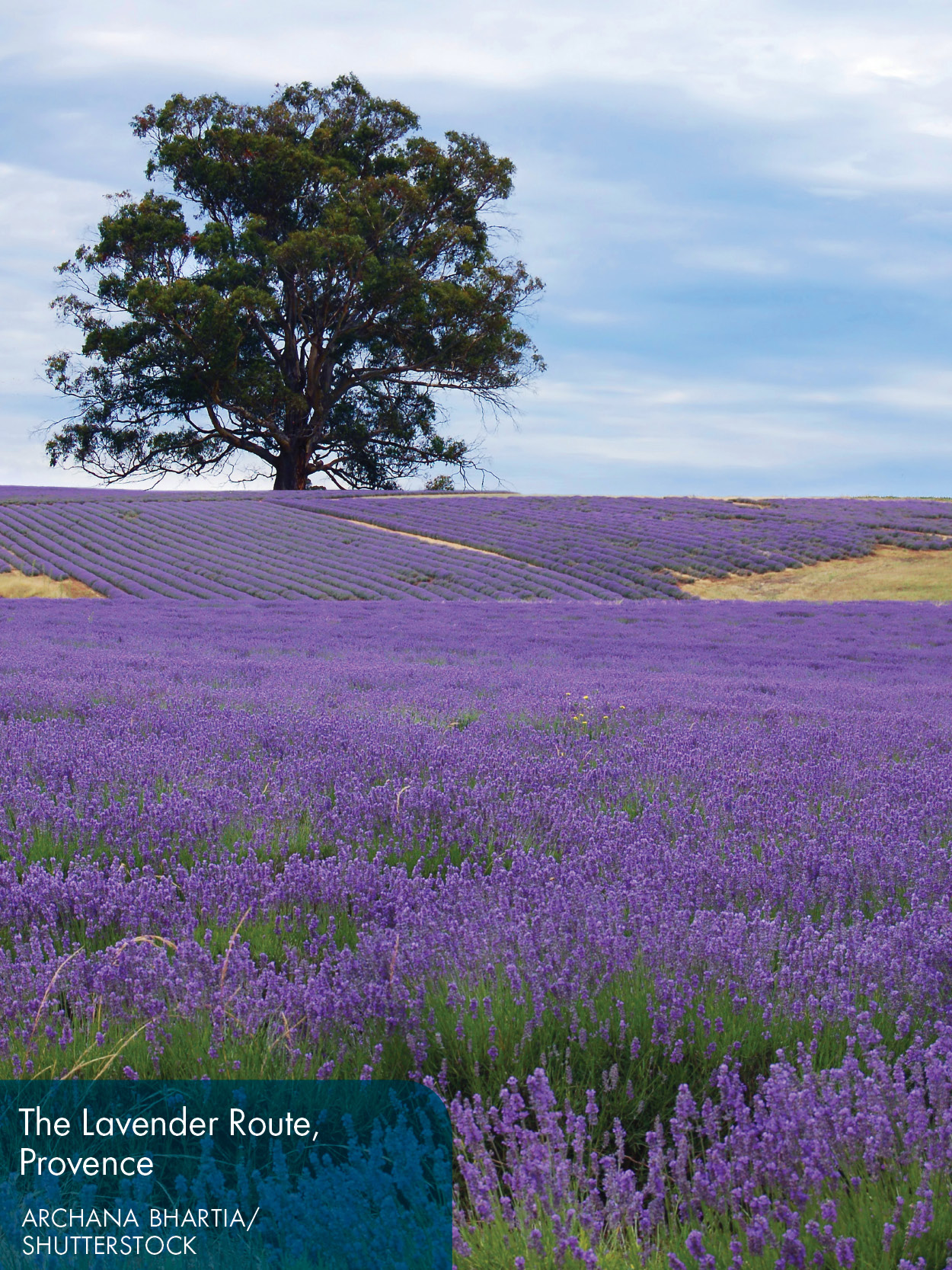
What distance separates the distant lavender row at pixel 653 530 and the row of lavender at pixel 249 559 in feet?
5.14

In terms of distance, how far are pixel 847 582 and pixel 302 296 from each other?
24806mm

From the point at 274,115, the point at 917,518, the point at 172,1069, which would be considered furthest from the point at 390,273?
the point at 172,1069

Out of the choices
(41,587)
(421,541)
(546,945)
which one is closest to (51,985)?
(546,945)

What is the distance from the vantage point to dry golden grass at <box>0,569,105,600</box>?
21.4 meters

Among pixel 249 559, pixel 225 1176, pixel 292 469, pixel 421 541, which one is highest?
pixel 292 469

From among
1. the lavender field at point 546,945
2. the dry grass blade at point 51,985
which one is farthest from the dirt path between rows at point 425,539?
the dry grass blade at point 51,985

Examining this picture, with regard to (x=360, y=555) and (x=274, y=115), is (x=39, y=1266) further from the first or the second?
(x=274, y=115)

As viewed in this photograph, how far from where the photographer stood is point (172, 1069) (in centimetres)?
212

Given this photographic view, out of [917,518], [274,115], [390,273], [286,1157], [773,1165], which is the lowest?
[286,1157]

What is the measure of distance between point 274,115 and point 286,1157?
46580 mm

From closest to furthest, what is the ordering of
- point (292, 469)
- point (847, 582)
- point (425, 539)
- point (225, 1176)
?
1. point (225, 1176)
2. point (847, 582)
3. point (425, 539)
4. point (292, 469)

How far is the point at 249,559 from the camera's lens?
81.4ft

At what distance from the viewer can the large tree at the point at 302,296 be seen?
127 feet

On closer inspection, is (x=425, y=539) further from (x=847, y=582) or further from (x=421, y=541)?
(x=847, y=582)
